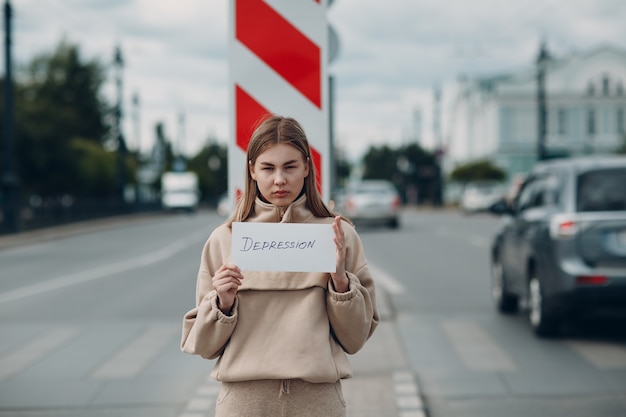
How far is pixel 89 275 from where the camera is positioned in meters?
16.8

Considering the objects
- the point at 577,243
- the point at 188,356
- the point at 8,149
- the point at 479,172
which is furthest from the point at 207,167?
the point at 577,243

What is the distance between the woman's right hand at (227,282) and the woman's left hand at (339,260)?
26 cm

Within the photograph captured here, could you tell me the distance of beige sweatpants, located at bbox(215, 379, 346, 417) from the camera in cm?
271

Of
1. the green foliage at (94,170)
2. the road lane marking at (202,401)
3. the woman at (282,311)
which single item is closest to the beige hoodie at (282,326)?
the woman at (282,311)

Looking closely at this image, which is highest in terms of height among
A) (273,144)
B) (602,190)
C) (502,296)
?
(273,144)

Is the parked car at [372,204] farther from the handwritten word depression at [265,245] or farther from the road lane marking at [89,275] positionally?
the handwritten word depression at [265,245]

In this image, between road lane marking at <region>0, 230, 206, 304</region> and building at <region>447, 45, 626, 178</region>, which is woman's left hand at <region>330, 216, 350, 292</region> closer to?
road lane marking at <region>0, 230, 206, 304</region>

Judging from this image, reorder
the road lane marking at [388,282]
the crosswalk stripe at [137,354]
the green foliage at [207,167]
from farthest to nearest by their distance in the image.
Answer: the green foliage at [207,167], the road lane marking at [388,282], the crosswalk stripe at [137,354]

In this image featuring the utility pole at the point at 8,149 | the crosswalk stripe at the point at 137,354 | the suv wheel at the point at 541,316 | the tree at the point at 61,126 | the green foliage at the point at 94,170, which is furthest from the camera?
the green foliage at the point at 94,170

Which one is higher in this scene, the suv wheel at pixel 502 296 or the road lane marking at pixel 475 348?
the suv wheel at pixel 502 296

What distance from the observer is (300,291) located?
2672 mm

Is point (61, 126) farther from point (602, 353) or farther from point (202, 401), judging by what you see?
point (202, 401)

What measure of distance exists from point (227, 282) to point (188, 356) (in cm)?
617

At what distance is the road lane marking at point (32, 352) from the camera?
26.4 feet
